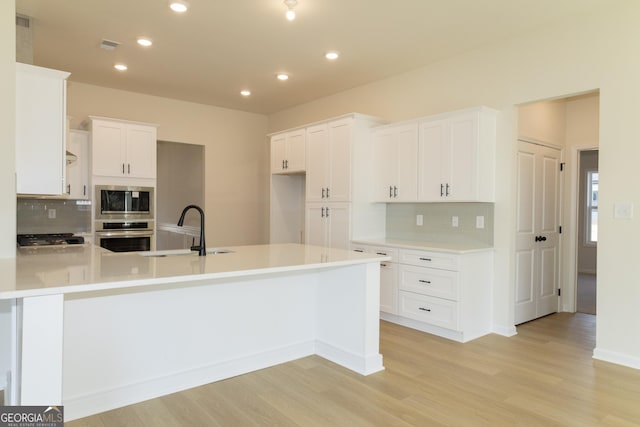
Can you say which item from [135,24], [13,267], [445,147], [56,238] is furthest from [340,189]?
[13,267]

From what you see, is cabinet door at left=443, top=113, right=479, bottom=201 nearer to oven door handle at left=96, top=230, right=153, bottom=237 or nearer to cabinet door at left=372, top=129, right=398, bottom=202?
cabinet door at left=372, top=129, right=398, bottom=202

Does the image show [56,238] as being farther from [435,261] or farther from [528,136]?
[528,136]

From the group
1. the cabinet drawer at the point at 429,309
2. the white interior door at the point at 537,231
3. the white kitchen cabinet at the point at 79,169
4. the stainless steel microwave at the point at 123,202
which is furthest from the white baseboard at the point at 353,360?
the white kitchen cabinet at the point at 79,169

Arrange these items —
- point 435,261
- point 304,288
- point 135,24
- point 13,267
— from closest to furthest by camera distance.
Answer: point 13,267 < point 304,288 < point 135,24 < point 435,261

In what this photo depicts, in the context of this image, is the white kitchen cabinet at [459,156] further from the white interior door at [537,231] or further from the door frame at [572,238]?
the door frame at [572,238]

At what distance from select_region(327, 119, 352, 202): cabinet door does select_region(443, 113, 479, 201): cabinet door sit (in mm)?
1142

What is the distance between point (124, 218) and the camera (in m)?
5.28

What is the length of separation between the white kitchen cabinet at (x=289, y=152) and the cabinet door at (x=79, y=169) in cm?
238

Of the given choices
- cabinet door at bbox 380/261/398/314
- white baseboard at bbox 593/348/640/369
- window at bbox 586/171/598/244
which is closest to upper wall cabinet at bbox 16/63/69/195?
cabinet door at bbox 380/261/398/314

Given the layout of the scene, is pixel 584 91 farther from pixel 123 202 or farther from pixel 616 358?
pixel 123 202

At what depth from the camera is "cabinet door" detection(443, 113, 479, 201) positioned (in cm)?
392

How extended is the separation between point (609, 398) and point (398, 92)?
3.66m

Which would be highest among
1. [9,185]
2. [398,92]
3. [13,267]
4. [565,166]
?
[398,92]

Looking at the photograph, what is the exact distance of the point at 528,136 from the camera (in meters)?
4.38
